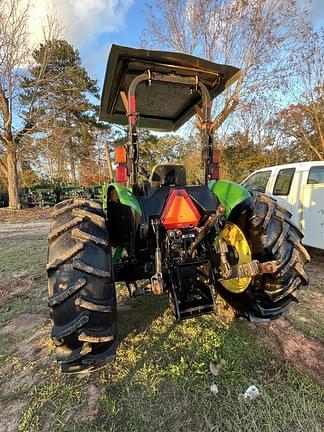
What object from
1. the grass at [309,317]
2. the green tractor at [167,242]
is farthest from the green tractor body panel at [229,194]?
the grass at [309,317]

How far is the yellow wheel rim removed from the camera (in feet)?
8.68

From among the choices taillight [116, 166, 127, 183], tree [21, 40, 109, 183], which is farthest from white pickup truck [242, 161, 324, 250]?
tree [21, 40, 109, 183]

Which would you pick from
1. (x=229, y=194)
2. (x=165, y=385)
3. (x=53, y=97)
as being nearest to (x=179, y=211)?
(x=229, y=194)

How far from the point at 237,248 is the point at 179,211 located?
2.61 feet

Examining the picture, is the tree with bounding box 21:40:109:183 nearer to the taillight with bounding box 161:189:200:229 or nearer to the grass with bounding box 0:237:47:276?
the grass with bounding box 0:237:47:276

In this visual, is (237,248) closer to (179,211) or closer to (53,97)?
(179,211)

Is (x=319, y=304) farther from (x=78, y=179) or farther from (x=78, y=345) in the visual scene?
(x=78, y=179)

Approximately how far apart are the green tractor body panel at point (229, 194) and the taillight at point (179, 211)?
0.28 meters

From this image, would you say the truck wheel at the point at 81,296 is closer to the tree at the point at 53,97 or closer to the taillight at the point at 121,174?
the taillight at the point at 121,174

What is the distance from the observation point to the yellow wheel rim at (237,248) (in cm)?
265

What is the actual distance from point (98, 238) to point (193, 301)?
1004 mm

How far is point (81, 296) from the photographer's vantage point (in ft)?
5.98

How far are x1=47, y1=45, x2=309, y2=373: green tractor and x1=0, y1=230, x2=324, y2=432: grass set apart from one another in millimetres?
263

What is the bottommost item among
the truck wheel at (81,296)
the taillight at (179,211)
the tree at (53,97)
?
the truck wheel at (81,296)
